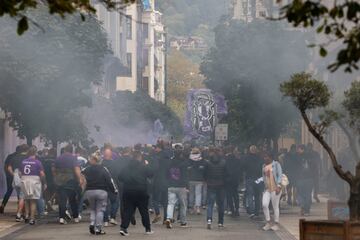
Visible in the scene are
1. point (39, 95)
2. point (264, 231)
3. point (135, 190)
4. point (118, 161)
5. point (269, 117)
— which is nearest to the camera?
point (135, 190)

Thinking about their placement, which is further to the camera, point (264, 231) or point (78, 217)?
point (78, 217)

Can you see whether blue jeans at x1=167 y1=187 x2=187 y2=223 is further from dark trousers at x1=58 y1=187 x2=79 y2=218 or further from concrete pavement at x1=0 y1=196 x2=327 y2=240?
dark trousers at x1=58 y1=187 x2=79 y2=218

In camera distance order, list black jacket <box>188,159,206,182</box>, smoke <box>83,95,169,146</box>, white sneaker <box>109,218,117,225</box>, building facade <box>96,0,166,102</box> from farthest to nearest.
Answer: building facade <box>96,0,166,102</box> → smoke <box>83,95,169,146</box> → black jacket <box>188,159,206,182</box> → white sneaker <box>109,218,117,225</box>

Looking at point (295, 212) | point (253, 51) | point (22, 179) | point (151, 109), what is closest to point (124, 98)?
point (151, 109)

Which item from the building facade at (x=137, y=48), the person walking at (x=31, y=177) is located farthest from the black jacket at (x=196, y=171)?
the building facade at (x=137, y=48)

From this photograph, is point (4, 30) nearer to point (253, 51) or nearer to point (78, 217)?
point (78, 217)

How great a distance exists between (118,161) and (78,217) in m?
1.88

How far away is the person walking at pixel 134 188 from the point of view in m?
23.0

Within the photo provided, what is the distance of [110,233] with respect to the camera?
24.0 meters

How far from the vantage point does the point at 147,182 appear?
24062 millimetres

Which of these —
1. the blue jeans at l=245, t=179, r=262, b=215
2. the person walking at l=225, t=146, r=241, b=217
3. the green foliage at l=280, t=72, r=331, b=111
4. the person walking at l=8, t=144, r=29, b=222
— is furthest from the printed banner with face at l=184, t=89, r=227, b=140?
the green foliage at l=280, t=72, r=331, b=111

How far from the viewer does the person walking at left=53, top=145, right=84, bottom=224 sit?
88.5 ft

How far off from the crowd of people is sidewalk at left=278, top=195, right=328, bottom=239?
363 millimetres

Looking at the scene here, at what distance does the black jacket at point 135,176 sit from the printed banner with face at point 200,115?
4998 centimetres
